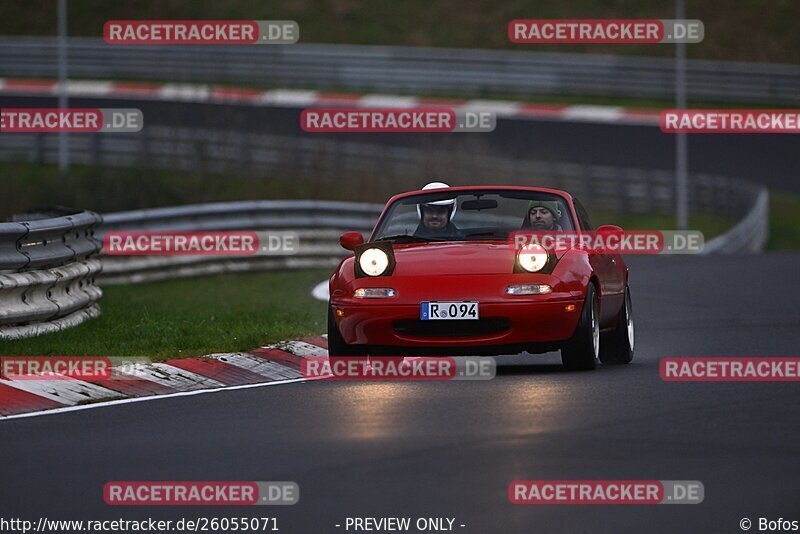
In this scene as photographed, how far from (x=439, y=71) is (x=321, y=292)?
Result: 24587mm

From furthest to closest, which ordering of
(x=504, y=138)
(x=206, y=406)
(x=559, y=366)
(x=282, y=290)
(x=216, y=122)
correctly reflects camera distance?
(x=504, y=138), (x=216, y=122), (x=282, y=290), (x=559, y=366), (x=206, y=406)

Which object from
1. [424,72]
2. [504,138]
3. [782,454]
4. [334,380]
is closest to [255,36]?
[424,72]

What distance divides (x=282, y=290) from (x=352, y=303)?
8090 millimetres

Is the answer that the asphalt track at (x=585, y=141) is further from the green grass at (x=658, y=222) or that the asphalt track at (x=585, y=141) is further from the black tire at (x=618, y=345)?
the black tire at (x=618, y=345)

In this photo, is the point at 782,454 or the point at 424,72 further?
the point at 424,72

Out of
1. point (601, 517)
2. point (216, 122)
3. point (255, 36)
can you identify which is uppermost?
point (255, 36)

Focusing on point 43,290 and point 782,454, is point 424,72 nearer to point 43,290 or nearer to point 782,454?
point 43,290

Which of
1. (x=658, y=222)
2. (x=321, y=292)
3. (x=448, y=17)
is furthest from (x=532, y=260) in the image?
(x=448, y=17)

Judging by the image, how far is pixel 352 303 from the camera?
11.4 meters

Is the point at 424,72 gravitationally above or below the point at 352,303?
above

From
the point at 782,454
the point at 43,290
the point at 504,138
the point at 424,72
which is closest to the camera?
the point at 782,454

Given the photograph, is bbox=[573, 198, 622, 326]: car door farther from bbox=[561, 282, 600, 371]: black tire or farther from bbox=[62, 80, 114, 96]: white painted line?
bbox=[62, 80, 114, 96]: white painted line

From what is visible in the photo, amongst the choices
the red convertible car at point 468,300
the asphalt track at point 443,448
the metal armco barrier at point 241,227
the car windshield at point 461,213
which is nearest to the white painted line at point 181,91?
the metal armco barrier at point 241,227

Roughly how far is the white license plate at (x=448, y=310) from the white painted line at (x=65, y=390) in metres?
1.83
